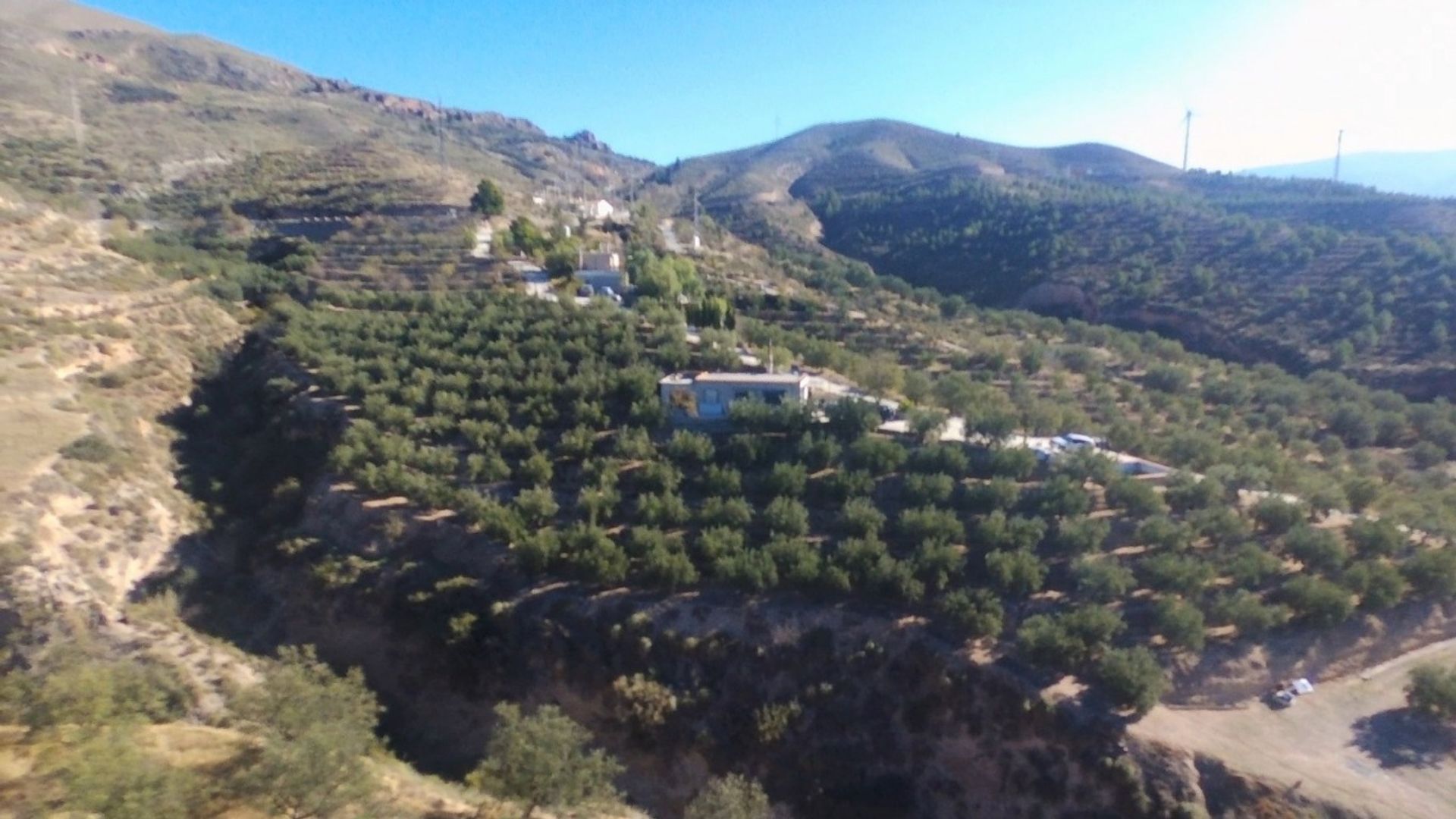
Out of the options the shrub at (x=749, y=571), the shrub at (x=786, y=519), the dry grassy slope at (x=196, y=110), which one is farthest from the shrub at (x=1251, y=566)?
the dry grassy slope at (x=196, y=110)

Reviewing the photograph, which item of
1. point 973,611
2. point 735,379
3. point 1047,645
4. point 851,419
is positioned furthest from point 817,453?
point 1047,645

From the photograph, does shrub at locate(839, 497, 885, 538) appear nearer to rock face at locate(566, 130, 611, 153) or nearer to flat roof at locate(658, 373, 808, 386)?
flat roof at locate(658, 373, 808, 386)

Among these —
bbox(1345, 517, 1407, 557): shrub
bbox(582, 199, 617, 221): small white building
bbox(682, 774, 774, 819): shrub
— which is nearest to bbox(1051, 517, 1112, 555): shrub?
bbox(1345, 517, 1407, 557): shrub

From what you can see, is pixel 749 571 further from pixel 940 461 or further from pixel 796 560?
pixel 940 461

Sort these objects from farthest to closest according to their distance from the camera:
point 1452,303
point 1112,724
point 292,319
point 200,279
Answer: point 1452,303 < point 200,279 < point 292,319 < point 1112,724

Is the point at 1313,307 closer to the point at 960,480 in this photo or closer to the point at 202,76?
the point at 960,480

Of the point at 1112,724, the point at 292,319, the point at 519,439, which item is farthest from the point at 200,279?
the point at 1112,724
